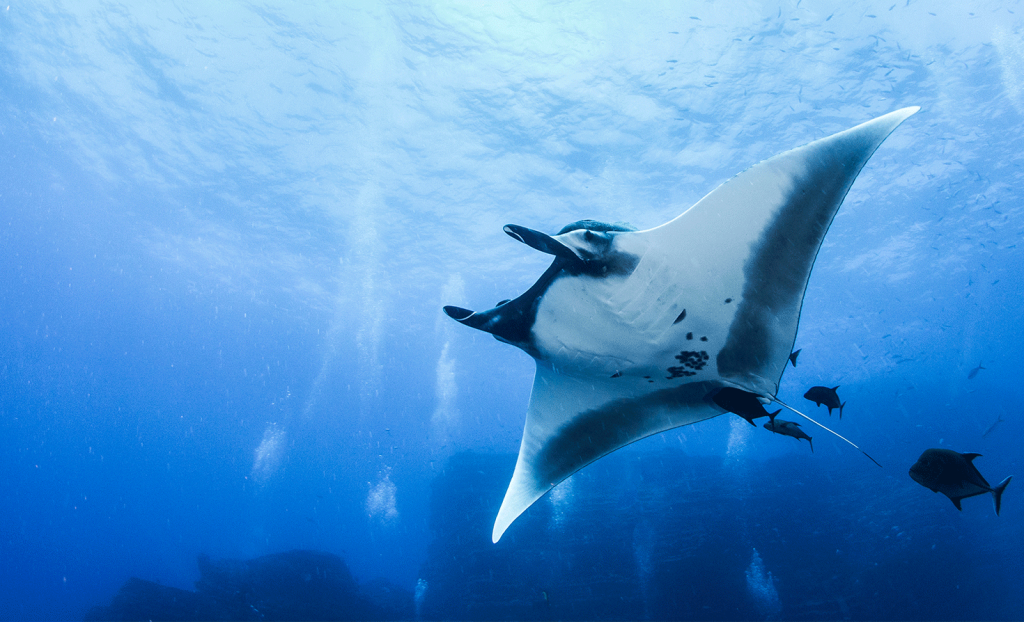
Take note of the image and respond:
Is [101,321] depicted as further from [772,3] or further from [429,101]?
[772,3]

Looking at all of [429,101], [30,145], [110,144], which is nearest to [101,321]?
[30,145]

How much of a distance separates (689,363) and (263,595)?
70.4ft

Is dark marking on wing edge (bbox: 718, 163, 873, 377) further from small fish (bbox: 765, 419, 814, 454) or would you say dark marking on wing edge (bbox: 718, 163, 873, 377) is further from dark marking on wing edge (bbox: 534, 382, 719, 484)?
small fish (bbox: 765, 419, 814, 454)

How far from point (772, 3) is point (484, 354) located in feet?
84.6

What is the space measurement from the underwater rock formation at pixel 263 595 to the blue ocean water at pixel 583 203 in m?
2.20

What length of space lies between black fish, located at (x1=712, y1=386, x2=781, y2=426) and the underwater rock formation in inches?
802

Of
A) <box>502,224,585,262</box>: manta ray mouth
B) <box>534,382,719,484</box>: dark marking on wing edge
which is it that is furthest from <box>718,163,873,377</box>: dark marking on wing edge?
<box>502,224,585,262</box>: manta ray mouth

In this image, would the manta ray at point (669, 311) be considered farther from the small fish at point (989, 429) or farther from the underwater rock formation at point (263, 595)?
the small fish at point (989, 429)

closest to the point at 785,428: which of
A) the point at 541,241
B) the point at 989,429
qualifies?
the point at 541,241

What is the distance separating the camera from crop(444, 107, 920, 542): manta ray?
2.29 meters

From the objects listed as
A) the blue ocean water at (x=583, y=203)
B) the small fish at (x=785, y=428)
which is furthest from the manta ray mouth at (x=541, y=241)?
the blue ocean water at (x=583, y=203)

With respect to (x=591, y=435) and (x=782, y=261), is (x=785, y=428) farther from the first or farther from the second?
(x=782, y=261)

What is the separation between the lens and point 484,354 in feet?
107

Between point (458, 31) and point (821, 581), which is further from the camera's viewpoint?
point (821, 581)
